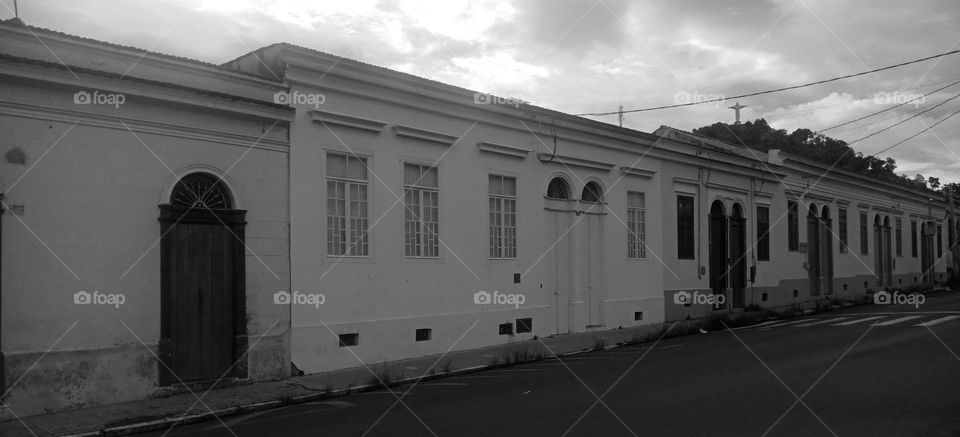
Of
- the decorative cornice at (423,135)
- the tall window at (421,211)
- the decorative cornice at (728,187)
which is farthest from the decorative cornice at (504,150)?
the decorative cornice at (728,187)

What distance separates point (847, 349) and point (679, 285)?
8872 mm

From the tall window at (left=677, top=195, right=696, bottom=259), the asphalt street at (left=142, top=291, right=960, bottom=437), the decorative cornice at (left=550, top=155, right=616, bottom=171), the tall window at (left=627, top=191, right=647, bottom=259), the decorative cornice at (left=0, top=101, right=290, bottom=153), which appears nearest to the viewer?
the asphalt street at (left=142, top=291, right=960, bottom=437)

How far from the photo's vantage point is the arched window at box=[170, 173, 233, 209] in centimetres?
1199

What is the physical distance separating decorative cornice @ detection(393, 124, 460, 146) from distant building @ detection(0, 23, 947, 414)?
0.04m

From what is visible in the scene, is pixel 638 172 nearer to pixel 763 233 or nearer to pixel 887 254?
pixel 763 233

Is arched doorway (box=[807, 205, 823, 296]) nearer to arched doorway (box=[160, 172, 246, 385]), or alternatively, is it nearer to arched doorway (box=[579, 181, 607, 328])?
arched doorway (box=[579, 181, 607, 328])

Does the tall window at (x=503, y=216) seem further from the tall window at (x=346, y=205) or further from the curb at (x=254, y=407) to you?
the curb at (x=254, y=407)

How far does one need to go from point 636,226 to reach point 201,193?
40.7 ft

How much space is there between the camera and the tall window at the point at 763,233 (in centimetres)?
2705

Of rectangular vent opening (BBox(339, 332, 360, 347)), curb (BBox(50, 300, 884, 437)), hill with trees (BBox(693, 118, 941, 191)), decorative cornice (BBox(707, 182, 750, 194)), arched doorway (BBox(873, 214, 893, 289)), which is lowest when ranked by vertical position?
curb (BBox(50, 300, 884, 437))

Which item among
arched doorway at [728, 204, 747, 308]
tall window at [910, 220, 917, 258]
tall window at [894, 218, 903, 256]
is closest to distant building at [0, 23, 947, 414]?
arched doorway at [728, 204, 747, 308]

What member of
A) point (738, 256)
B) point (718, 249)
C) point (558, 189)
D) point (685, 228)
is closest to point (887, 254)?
point (738, 256)

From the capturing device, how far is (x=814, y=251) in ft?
102

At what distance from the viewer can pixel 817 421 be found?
8227 mm
